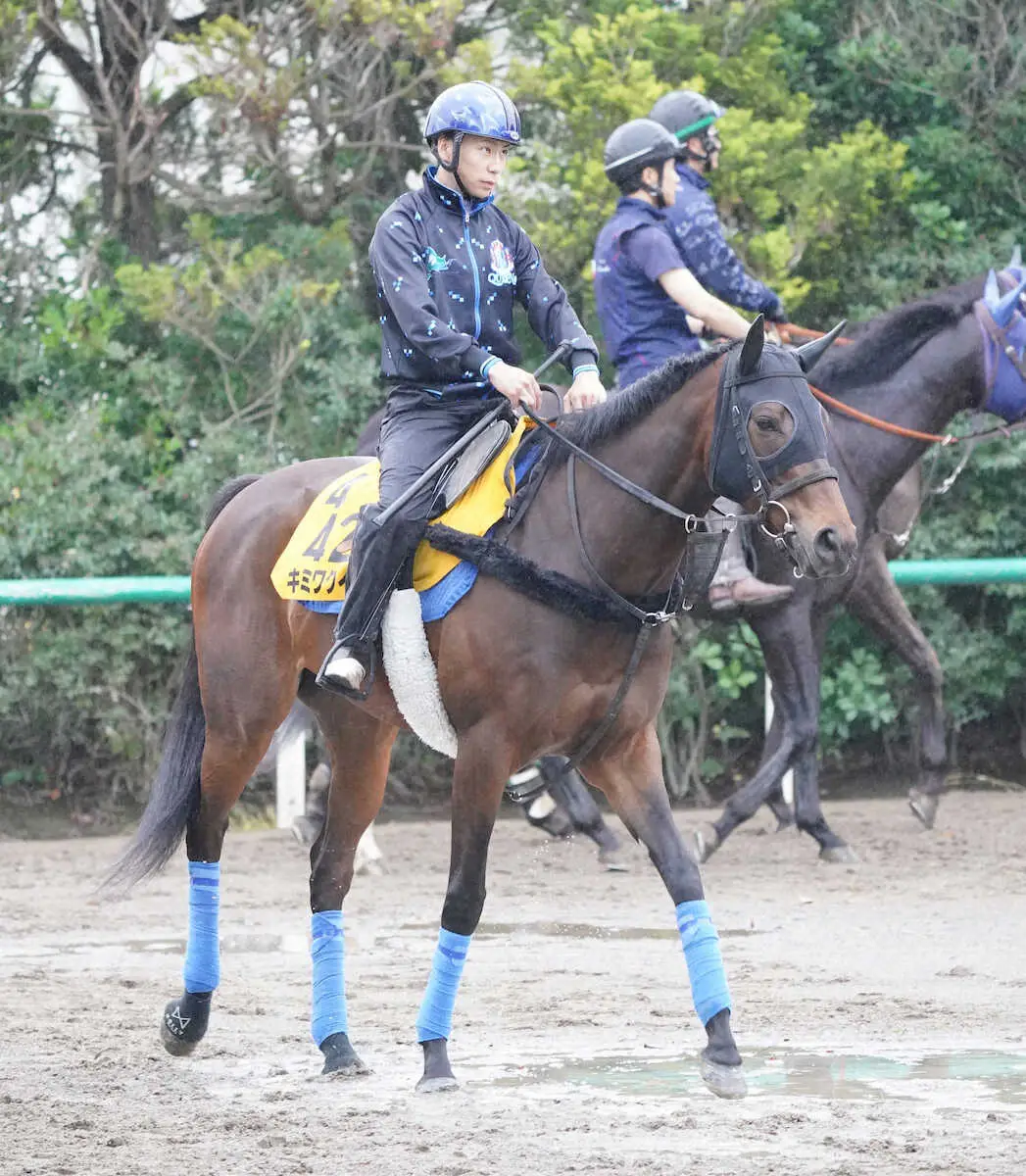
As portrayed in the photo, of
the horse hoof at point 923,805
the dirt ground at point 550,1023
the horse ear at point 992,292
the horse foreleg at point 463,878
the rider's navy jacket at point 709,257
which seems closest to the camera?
the dirt ground at point 550,1023

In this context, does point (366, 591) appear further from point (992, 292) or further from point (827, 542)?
point (992, 292)

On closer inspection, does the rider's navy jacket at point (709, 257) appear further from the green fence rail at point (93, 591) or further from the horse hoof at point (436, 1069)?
the horse hoof at point (436, 1069)

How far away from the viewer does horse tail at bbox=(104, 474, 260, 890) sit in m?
6.30

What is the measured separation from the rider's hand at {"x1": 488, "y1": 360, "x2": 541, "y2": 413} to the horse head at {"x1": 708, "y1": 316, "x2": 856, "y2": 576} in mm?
517

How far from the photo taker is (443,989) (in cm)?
527

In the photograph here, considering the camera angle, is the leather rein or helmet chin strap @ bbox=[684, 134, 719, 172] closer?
the leather rein

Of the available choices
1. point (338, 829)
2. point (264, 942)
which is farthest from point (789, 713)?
point (338, 829)

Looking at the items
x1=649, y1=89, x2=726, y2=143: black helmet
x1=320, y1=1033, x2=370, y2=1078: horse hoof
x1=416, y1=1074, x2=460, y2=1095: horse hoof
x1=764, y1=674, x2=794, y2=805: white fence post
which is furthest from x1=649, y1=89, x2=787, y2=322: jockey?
x1=416, y1=1074, x2=460, y2=1095: horse hoof

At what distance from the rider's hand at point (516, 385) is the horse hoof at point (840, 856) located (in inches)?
190

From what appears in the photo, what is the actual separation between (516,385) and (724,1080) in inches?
74.4

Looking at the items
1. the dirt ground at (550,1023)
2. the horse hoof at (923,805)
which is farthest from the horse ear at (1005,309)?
the dirt ground at (550,1023)

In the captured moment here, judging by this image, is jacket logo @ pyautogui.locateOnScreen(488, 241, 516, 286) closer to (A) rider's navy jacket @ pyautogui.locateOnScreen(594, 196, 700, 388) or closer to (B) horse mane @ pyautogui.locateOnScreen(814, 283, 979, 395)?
(A) rider's navy jacket @ pyautogui.locateOnScreen(594, 196, 700, 388)

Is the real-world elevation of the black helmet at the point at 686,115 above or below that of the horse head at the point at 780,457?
above

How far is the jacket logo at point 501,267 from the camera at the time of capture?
18.4ft
